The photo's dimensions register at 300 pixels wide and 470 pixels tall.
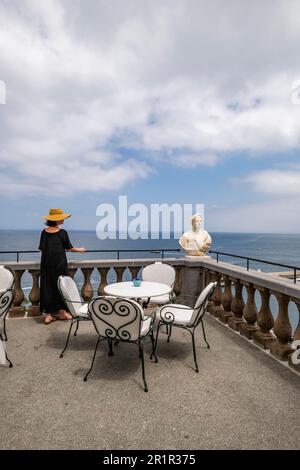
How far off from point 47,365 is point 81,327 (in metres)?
1.39

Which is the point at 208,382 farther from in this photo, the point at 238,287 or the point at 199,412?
the point at 238,287

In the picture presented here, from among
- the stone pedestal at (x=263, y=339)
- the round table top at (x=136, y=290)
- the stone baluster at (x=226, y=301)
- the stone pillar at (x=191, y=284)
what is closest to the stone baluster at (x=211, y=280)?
the stone pillar at (x=191, y=284)

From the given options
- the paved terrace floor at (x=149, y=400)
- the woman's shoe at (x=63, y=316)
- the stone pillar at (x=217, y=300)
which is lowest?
the paved terrace floor at (x=149, y=400)

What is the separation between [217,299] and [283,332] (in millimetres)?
1857

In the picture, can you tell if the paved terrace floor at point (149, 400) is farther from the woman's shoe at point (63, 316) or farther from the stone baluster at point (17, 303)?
the stone baluster at point (17, 303)

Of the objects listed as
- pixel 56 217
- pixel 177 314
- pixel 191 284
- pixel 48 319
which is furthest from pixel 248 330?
pixel 56 217

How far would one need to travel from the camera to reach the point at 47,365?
11.4ft

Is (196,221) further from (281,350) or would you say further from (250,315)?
(281,350)

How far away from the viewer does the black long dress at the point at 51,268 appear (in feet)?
16.1

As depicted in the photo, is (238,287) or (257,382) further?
(238,287)

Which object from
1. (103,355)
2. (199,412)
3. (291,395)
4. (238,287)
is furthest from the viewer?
(238,287)

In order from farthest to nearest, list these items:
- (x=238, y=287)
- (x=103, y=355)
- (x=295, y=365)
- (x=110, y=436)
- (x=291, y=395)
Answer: (x=238, y=287), (x=103, y=355), (x=295, y=365), (x=291, y=395), (x=110, y=436)

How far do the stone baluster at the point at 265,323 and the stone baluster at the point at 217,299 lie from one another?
1206 millimetres

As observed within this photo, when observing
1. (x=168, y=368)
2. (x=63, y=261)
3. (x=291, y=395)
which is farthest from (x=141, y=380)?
(x=63, y=261)
